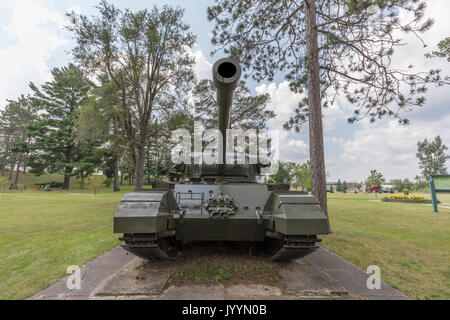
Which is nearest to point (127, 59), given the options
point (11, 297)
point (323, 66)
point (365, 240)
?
point (323, 66)

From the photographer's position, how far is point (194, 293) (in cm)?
310

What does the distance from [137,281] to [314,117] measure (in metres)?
5.99

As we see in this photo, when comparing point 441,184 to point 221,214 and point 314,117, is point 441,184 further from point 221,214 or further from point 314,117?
point 221,214

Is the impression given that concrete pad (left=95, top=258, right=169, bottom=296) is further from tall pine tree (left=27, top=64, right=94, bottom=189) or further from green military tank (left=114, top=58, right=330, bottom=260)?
tall pine tree (left=27, top=64, right=94, bottom=189)

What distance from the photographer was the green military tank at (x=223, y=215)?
120 inches

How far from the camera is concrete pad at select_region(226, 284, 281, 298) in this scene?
3088 millimetres

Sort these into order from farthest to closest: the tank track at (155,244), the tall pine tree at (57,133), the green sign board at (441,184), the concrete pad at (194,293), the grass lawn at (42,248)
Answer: the tall pine tree at (57,133)
the green sign board at (441,184)
the grass lawn at (42,248)
the tank track at (155,244)
the concrete pad at (194,293)

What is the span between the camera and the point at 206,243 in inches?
213

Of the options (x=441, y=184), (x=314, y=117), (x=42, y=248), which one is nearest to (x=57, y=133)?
(x=42, y=248)

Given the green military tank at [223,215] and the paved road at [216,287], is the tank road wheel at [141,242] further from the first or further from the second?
the paved road at [216,287]

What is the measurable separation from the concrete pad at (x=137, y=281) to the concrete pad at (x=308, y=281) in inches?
71.3

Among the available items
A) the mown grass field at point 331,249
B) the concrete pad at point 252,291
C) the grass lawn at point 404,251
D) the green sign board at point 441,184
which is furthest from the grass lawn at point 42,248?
the green sign board at point 441,184

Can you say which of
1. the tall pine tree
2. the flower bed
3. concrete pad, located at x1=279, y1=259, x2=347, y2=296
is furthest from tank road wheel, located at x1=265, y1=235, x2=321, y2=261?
the tall pine tree

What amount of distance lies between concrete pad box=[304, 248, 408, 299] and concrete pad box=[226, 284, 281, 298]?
3.45ft
